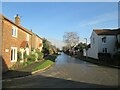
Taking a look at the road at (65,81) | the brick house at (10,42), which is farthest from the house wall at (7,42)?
the road at (65,81)

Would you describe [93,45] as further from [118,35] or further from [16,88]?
[16,88]

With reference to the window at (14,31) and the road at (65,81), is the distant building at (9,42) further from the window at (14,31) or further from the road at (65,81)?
the road at (65,81)

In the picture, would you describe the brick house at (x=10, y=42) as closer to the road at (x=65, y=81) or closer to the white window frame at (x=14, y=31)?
the white window frame at (x=14, y=31)

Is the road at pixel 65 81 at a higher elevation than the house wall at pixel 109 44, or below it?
below

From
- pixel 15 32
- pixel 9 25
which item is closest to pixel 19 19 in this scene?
pixel 15 32

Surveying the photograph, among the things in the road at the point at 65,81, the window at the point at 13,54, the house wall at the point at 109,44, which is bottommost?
the road at the point at 65,81

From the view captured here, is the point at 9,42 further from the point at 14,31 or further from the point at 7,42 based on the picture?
the point at 14,31

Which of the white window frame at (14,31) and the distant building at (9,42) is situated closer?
the distant building at (9,42)

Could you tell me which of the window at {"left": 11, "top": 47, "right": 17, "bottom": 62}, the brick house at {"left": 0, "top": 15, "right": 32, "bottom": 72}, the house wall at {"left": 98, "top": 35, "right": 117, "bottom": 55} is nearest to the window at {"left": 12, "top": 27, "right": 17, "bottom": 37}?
the brick house at {"left": 0, "top": 15, "right": 32, "bottom": 72}

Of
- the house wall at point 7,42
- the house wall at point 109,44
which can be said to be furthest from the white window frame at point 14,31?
the house wall at point 109,44

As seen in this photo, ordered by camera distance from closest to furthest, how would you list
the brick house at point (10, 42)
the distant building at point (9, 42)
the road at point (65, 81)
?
the road at point (65, 81) → the distant building at point (9, 42) → the brick house at point (10, 42)

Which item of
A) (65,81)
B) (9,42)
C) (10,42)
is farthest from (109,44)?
(65,81)

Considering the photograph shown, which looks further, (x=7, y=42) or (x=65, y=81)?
(x=7, y=42)

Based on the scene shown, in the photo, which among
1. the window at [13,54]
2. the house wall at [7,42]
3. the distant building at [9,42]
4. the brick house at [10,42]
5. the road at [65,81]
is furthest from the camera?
the window at [13,54]
